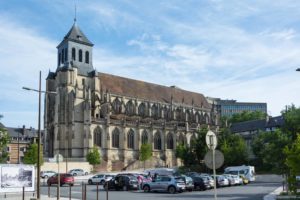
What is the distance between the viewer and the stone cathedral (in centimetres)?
7269

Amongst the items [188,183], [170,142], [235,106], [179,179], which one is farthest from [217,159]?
[235,106]

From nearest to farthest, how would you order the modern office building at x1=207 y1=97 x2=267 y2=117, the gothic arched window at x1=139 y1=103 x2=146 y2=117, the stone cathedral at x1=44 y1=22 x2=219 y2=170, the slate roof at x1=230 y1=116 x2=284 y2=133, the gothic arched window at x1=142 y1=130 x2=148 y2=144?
the stone cathedral at x1=44 y1=22 x2=219 y2=170 → the gothic arched window at x1=142 y1=130 x2=148 y2=144 → the slate roof at x1=230 y1=116 x2=284 y2=133 → the gothic arched window at x1=139 y1=103 x2=146 y2=117 → the modern office building at x1=207 y1=97 x2=267 y2=117

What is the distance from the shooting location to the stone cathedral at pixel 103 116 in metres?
72.7

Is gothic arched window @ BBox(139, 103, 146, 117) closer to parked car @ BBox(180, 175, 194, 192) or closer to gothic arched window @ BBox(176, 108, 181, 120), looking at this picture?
gothic arched window @ BBox(176, 108, 181, 120)

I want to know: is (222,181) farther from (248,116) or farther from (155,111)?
(248,116)

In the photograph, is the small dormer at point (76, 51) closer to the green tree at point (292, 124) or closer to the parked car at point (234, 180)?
the green tree at point (292, 124)

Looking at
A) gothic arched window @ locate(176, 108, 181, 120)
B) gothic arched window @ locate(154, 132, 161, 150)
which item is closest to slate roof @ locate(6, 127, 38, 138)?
gothic arched window @ locate(154, 132, 161, 150)

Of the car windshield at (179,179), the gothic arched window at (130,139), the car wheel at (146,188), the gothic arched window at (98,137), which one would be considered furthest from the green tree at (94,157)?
the car windshield at (179,179)

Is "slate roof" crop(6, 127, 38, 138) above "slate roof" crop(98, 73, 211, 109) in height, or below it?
below

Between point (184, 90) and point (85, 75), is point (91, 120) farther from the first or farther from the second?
point (184, 90)

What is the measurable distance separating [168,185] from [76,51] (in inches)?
2105

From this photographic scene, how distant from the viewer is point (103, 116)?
3044 inches

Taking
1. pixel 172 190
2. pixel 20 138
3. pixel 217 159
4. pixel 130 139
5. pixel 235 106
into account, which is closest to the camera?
pixel 217 159

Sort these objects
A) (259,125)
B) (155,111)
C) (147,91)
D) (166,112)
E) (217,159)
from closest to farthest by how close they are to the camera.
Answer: (217,159)
(155,111)
(259,125)
(147,91)
(166,112)
